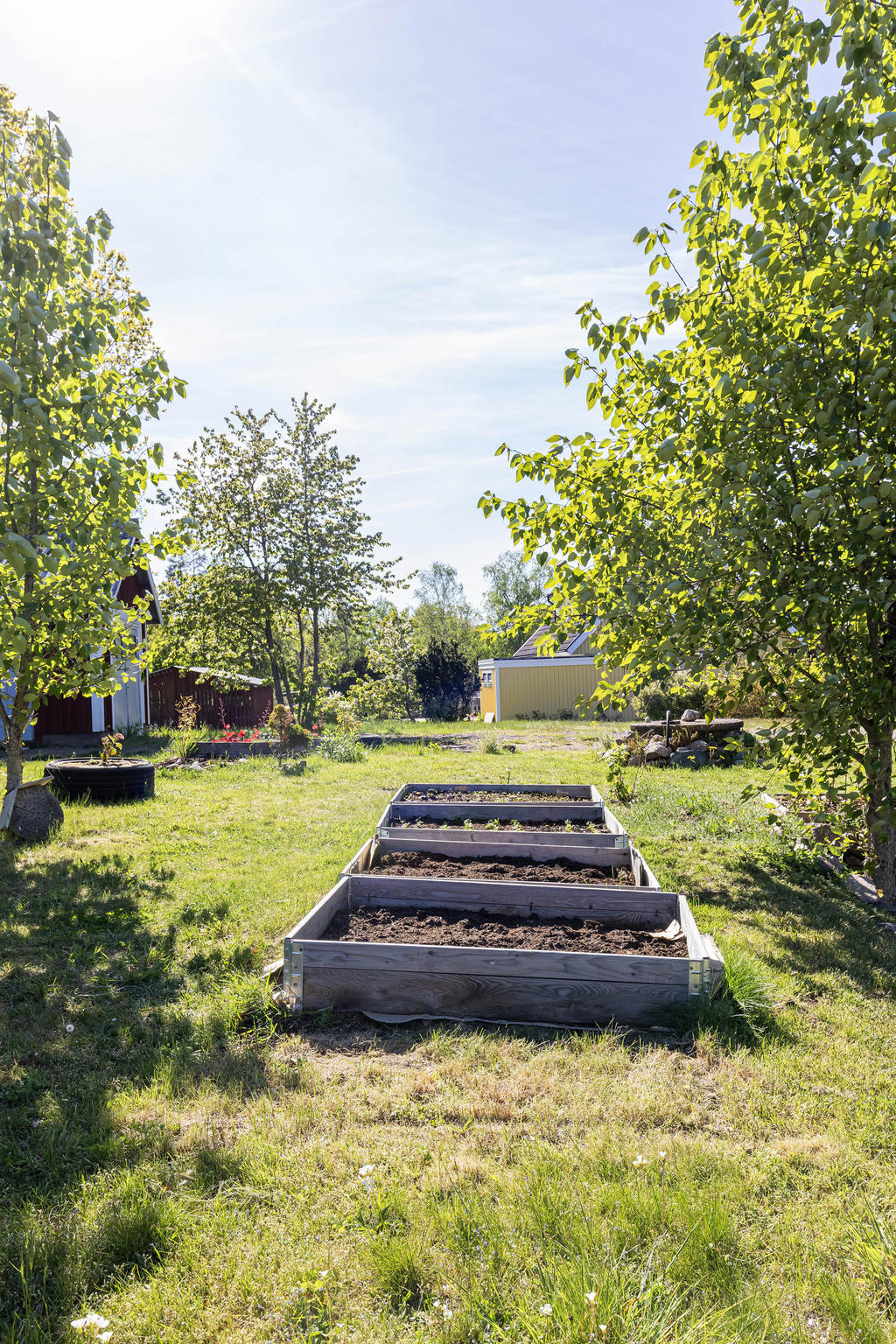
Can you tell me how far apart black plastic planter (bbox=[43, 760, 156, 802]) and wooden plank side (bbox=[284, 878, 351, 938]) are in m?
5.54

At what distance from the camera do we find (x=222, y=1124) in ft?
9.41

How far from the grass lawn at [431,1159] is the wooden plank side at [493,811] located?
2836 mm

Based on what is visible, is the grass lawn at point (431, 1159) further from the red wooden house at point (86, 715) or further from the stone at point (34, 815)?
the red wooden house at point (86, 715)

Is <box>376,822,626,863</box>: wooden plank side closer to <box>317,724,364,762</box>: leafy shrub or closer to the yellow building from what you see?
<box>317,724,364,762</box>: leafy shrub

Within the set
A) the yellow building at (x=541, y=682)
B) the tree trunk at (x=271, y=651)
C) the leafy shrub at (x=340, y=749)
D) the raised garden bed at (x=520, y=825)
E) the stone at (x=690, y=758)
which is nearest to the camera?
the raised garden bed at (x=520, y=825)

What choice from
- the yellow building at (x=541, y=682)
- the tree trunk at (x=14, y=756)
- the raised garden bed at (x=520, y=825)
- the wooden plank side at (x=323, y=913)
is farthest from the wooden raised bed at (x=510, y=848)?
the yellow building at (x=541, y=682)

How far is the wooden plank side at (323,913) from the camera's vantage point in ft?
13.3

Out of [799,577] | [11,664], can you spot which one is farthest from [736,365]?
[11,664]

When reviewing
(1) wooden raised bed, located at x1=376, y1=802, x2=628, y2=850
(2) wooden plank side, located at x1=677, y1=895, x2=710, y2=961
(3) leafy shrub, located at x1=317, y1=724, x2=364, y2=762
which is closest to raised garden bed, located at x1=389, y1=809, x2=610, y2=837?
(1) wooden raised bed, located at x1=376, y1=802, x2=628, y2=850

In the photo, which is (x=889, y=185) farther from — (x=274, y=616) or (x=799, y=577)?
(x=274, y=616)

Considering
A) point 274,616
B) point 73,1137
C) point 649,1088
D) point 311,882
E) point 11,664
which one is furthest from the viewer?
point 274,616

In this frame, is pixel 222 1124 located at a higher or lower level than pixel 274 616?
lower

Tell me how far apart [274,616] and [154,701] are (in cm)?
469

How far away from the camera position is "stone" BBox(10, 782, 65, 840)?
24.3 ft
